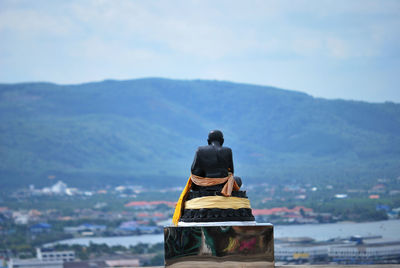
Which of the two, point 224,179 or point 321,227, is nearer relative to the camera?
point 224,179

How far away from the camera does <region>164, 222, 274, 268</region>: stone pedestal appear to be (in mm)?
12000

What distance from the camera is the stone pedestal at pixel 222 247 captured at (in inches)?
472

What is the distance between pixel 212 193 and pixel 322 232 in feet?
272

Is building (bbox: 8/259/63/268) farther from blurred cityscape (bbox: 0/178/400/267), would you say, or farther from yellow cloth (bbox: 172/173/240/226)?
yellow cloth (bbox: 172/173/240/226)

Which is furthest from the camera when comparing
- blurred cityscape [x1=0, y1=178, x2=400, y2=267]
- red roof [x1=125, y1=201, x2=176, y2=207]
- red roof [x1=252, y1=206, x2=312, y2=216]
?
red roof [x1=125, y1=201, x2=176, y2=207]

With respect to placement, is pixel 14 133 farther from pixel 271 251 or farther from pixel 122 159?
pixel 271 251

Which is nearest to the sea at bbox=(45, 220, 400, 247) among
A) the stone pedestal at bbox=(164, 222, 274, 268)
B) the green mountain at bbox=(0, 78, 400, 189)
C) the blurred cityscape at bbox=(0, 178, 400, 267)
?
the blurred cityscape at bbox=(0, 178, 400, 267)

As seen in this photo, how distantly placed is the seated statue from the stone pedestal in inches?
12.8

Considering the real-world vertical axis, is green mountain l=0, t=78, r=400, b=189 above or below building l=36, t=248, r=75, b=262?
above

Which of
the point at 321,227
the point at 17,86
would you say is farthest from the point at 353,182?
the point at 17,86

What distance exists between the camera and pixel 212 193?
12.5 metres

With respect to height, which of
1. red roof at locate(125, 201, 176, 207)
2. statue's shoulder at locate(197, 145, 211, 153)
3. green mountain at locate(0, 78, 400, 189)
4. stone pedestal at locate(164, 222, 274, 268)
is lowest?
stone pedestal at locate(164, 222, 274, 268)

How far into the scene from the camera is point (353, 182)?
12019cm

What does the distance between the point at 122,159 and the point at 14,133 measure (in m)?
23.1
